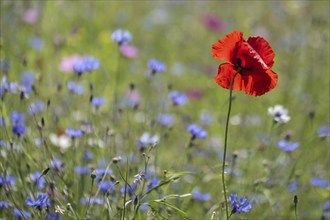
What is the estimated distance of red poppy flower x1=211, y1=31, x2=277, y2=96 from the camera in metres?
1.83

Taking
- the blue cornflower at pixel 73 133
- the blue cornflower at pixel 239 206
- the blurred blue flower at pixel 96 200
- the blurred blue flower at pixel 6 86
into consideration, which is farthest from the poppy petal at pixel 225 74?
the blurred blue flower at pixel 6 86

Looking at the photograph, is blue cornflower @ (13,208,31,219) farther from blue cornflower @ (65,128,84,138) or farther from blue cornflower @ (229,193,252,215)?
blue cornflower @ (229,193,252,215)

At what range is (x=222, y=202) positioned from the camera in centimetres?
224

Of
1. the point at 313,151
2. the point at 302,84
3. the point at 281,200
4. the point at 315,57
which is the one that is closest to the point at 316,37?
the point at 315,57

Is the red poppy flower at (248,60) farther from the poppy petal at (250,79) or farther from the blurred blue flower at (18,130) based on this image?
the blurred blue flower at (18,130)

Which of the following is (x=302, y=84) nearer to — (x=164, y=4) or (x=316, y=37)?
Result: (x=316, y=37)

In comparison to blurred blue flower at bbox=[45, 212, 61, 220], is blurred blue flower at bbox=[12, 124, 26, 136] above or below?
above

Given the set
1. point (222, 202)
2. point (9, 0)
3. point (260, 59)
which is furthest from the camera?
point (9, 0)

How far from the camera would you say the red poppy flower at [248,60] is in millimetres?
1833

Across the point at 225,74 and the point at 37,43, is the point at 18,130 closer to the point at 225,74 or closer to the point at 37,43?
the point at 225,74

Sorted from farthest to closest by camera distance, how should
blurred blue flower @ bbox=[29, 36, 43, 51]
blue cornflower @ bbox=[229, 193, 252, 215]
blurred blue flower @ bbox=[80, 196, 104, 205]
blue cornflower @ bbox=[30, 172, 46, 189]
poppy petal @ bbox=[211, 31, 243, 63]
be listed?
1. blurred blue flower @ bbox=[29, 36, 43, 51]
2. blue cornflower @ bbox=[30, 172, 46, 189]
3. blurred blue flower @ bbox=[80, 196, 104, 205]
4. blue cornflower @ bbox=[229, 193, 252, 215]
5. poppy petal @ bbox=[211, 31, 243, 63]

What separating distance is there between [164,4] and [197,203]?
4.52 meters

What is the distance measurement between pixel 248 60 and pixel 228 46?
7cm

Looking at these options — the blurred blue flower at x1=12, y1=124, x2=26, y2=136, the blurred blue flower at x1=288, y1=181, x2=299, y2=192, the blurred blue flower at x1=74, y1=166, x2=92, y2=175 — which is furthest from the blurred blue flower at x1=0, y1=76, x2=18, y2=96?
the blurred blue flower at x1=288, y1=181, x2=299, y2=192
